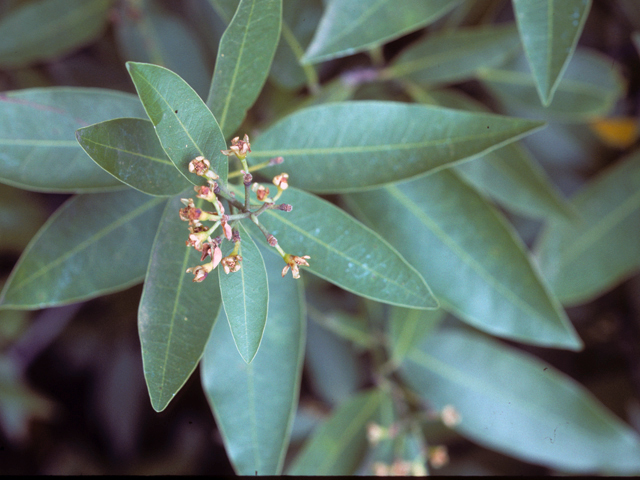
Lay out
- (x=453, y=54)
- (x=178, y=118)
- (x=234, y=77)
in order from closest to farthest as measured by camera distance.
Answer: (x=178, y=118) < (x=234, y=77) < (x=453, y=54)

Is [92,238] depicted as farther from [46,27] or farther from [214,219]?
[46,27]

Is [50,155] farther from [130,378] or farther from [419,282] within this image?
[130,378]

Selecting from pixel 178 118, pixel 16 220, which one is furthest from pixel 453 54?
pixel 16 220

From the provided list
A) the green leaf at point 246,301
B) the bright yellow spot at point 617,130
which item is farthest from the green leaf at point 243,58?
the bright yellow spot at point 617,130

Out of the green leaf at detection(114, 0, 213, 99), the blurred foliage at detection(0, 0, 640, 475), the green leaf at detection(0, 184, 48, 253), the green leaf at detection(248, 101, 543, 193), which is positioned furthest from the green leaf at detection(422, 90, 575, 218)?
the green leaf at detection(0, 184, 48, 253)

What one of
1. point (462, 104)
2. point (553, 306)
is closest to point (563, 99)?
point (462, 104)

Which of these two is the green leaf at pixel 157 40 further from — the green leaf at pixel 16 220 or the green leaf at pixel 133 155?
the green leaf at pixel 133 155
